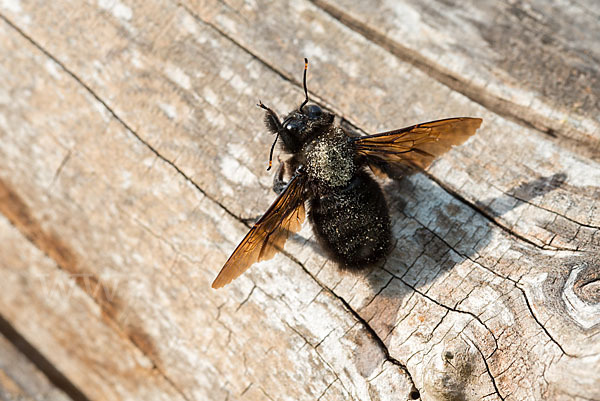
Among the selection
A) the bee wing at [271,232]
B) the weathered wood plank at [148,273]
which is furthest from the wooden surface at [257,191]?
the bee wing at [271,232]

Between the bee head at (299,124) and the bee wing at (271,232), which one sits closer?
the bee wing at (271,232)

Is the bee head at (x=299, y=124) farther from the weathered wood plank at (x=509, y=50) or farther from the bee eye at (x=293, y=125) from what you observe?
the weathered wood plank at (x=509, y=50)

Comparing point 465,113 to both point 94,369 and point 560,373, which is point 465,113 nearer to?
point 560,373

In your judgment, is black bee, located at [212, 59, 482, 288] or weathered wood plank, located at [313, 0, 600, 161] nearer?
black bee, located at [212, 59, 482, 288]

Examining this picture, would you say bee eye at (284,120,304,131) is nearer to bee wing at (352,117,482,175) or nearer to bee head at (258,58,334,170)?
bee head at (258,58,334,170)

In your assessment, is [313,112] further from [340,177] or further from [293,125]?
[340,177]

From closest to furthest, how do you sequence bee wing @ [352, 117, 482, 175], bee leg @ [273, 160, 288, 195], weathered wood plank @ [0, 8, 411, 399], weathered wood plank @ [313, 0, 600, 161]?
weathered wood plank @ [0, 8, 411, 399] → bee wing @ [352, 117, 482, 175] → bee leg @ [273, 160, 288, 195] → weathered wood plank @ [313, 0, 600, 161]

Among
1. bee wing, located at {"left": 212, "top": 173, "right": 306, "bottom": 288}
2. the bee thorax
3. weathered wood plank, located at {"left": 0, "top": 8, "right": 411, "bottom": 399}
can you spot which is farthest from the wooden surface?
the bee thorax
